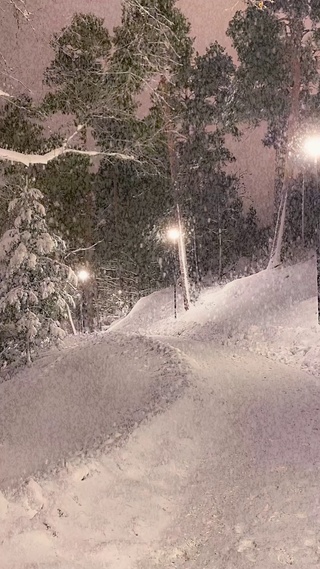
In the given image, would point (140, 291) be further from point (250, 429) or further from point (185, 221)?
point (250, 429)

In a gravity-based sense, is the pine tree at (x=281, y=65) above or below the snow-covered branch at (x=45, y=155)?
above

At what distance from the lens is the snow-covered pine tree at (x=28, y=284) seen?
13.9 m

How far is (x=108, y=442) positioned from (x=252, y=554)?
3124 millimetres

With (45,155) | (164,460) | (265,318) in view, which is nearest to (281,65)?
(265,318)

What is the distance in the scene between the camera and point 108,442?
755 centimetres

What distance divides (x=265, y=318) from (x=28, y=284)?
24.7 ft

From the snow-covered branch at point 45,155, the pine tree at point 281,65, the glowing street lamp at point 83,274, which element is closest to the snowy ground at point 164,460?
the snow-covered branch at point 45,155

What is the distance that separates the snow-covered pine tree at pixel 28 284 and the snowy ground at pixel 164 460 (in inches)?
60.7

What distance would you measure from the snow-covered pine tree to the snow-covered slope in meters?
5.05

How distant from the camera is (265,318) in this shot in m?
16.3

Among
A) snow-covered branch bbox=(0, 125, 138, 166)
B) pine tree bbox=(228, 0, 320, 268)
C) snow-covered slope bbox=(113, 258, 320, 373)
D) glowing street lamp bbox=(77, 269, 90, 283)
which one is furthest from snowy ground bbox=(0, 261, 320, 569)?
glowing street lamp bbox=(77, 269, 90, 283)

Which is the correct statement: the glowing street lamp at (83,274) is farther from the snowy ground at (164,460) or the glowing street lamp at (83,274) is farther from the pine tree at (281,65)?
the snowy ground at (164,460)

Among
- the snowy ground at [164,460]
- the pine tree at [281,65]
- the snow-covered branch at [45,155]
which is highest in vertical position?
the pine tree at [281,65]

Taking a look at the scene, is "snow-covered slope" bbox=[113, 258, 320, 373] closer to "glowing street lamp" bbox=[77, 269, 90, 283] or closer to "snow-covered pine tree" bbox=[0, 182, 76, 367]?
"glowing street lamp" bbox=[77, 269, 90, 283]
